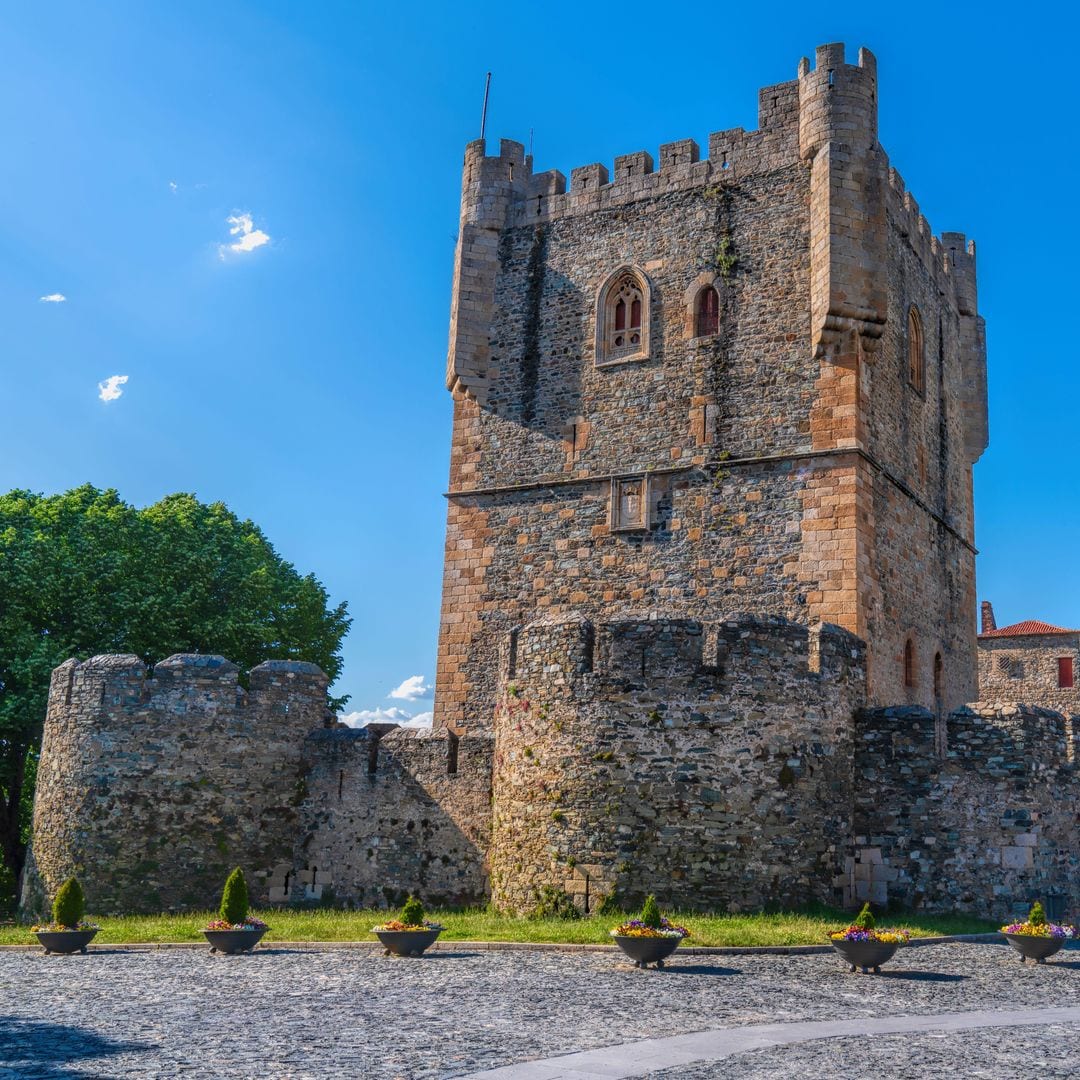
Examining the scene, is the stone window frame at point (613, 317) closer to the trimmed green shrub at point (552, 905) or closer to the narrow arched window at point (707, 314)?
the narrow arched window at point (707, 314)

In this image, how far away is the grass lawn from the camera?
49.1 feet

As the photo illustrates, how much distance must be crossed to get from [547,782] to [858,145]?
12.8 meters

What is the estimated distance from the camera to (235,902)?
1578cm

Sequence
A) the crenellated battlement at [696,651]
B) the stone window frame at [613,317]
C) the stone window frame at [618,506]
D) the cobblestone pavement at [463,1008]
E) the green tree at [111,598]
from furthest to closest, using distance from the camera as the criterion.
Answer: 1. the green tree at [111,598]
2. the stone window frame at [613,317]
3. the stone window frame at [618,506]
4. the crenellated battlement at [696,651]
5. the cobblestone pavement at [463,1008]

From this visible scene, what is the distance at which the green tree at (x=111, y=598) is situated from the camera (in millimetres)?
27562

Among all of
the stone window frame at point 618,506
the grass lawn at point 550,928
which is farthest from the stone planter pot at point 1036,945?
the stone window frame at point 618,506

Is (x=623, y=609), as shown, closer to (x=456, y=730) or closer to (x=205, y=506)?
(x=456, y=730)

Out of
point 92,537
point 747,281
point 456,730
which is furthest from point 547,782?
point 92,537

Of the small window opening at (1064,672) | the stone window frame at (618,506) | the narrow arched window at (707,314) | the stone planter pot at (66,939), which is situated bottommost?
the stone planter pot at (66,939)

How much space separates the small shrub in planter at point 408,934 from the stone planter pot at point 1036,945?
21.2 feet

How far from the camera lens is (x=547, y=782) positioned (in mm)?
17672

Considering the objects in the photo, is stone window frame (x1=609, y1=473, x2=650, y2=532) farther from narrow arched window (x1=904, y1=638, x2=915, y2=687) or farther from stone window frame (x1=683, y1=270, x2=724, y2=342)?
narrow arched window (x1=904, y1=638, x2=915, y2=687)

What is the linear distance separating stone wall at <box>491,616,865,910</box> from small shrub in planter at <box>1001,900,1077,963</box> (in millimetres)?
3023

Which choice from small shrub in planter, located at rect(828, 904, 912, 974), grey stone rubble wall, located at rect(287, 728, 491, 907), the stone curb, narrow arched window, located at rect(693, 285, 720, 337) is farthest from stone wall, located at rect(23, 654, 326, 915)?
small shrub in planter, located at rect(828, 904, 912, 974)
